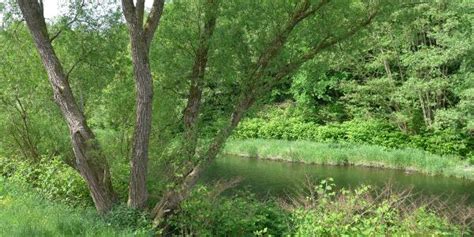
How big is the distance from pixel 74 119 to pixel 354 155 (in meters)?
16.4

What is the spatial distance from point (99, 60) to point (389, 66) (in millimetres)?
18692

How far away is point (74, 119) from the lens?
8.82 metres

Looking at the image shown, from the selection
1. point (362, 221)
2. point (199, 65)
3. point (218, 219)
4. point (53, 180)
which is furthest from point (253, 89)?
point (53, 180)

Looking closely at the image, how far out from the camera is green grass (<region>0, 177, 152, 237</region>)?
707 centimetres

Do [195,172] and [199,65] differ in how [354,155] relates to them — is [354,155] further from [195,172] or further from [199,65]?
[195,172]

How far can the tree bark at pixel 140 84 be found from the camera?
27.6 feet

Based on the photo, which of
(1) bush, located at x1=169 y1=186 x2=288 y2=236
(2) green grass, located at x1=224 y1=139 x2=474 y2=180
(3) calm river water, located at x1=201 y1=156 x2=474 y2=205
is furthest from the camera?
(2) green grass, located at x1=224 y1=139 x2=474 y2=180

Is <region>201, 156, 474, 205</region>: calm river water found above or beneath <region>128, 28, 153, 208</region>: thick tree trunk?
beneath

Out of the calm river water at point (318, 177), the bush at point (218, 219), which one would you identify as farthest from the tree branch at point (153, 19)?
the calm river water at point (318, 177)

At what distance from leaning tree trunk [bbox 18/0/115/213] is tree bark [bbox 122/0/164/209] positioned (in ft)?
2.10

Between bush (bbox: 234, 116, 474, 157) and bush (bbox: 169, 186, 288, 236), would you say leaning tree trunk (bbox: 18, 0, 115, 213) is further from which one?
bush (bbox: 234, 116, 474, 157)

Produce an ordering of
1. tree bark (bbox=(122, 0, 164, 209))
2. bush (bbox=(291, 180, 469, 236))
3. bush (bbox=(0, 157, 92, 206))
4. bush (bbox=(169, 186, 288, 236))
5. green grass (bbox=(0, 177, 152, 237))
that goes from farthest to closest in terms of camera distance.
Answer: bush (bbox=(0, 157, 92, 206))
bush (bbox=(169, 186, 288, 236))
tree bark (bbox=(122, 0, 164, 209))
bush (bbox=(291, 180, 469, 236))
green grass (bbox=(0, 177, 152, 237))

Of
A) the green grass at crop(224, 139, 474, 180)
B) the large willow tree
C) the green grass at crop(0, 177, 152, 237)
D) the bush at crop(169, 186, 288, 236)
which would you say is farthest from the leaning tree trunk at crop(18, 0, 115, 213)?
A: the green grass at crop(224, 139, 474, 180)

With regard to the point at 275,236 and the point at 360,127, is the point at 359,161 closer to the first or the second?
the point at 360,127
